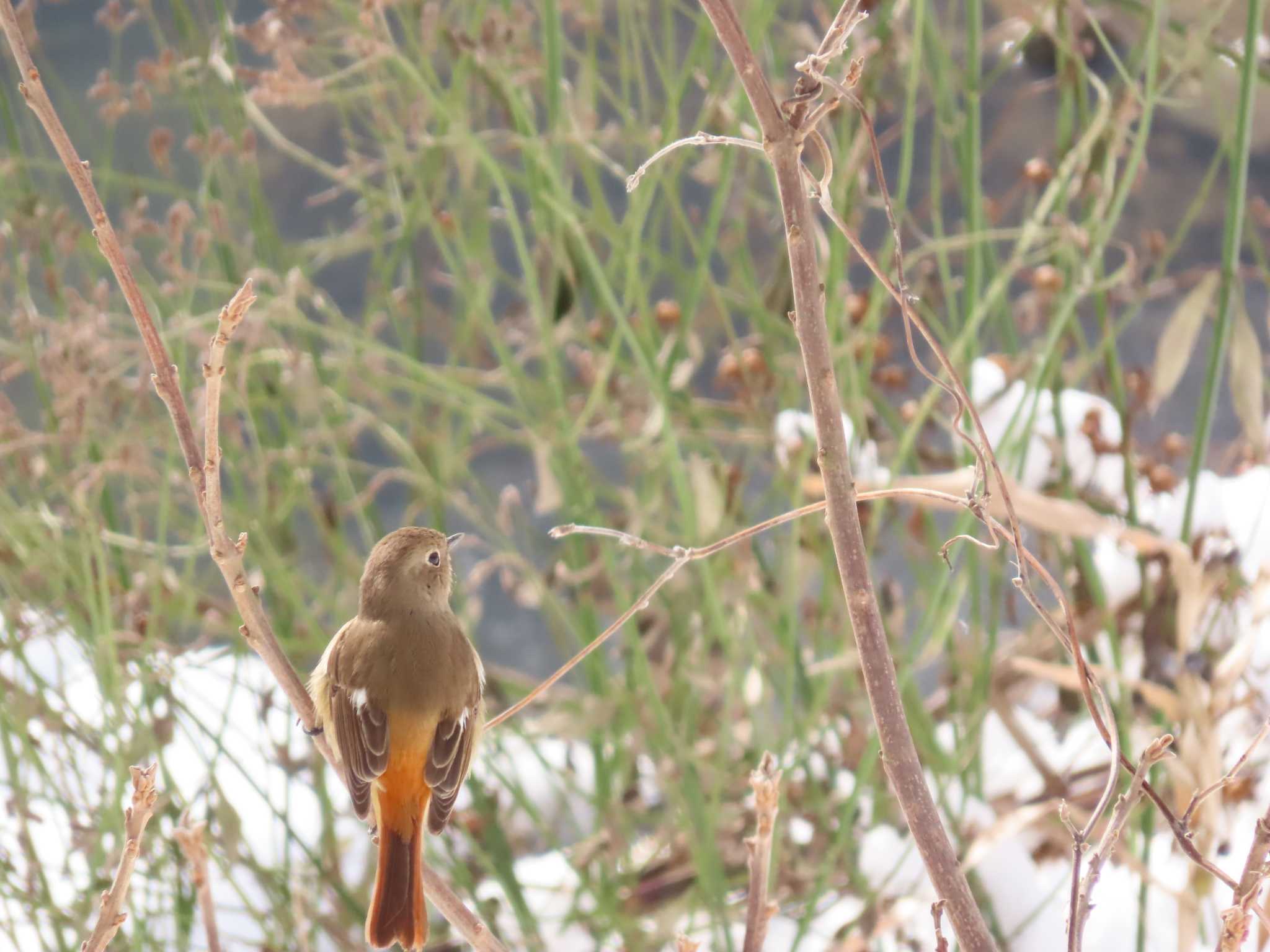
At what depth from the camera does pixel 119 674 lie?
3.65 ft

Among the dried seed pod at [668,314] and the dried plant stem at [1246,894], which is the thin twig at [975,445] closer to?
the dried plant stem at [1246,894]

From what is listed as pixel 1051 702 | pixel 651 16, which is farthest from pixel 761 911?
pixel 651 16

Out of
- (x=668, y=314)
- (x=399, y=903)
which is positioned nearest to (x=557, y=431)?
(x=668, y=314)

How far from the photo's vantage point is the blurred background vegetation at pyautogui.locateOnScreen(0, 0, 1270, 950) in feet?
3.68

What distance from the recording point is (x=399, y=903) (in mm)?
641

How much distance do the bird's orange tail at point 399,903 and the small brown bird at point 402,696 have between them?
0.03 m

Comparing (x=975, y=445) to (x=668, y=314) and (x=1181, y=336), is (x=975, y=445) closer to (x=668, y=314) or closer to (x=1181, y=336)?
(x=1181, y=336)

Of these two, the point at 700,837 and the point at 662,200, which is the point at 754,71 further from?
the point at 662,200

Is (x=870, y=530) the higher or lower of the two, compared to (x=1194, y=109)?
lower

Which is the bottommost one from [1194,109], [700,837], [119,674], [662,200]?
[700,837]

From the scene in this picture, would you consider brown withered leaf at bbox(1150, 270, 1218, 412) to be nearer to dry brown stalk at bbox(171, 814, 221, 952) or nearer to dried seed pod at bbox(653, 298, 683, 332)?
dried seed pod at bbox(653, 298, 683, 332)

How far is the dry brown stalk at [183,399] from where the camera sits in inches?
18.1

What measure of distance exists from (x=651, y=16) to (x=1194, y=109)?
0.83 meters

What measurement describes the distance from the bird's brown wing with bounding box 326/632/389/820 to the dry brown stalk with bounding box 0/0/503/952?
19 cm
